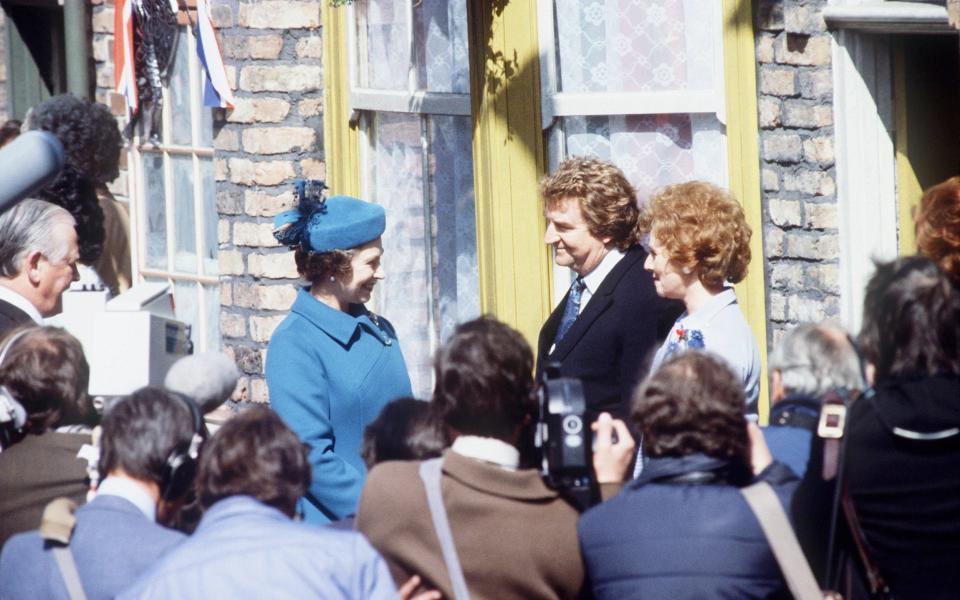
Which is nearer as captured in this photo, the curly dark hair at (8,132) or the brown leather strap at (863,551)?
the brown leather strap at (863,551)

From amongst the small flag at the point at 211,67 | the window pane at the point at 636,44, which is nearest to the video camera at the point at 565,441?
the window pane at the point at 636,44

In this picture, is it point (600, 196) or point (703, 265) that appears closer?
Result: point (703, 265)

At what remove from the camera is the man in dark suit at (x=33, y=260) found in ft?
15.7

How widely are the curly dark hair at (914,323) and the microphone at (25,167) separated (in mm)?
1724

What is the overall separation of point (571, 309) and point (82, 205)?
1.91m

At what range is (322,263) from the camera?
466cm

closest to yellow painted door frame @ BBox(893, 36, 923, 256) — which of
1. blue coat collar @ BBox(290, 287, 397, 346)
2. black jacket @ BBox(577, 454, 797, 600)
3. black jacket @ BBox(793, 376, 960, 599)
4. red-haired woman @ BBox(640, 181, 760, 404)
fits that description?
red-haired woman @ BBox(640, 181, 760, 404)

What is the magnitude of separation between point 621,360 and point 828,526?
5.13 feet

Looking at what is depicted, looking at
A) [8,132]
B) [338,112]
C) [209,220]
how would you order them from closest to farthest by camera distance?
[338,112] → [8,132] → [209,220]

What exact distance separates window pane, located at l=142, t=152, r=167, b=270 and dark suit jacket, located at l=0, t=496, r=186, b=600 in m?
4.89

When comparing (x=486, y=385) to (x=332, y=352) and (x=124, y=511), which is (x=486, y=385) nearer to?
(x=124, y=511)

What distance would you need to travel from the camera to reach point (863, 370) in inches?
132

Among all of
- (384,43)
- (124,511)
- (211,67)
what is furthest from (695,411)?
(211,67)

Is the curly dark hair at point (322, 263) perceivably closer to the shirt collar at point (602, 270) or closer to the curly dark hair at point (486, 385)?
the shirt collar at point (602, 270)
